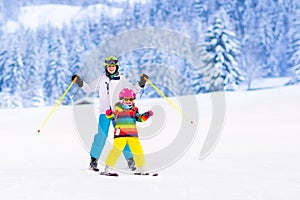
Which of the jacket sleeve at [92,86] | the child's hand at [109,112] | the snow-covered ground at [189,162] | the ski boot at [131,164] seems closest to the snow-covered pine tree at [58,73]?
the snow-covered ground at [189,162]

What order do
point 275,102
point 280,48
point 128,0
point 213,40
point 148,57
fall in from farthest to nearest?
1. point 128,0
2. point 280,48
3. point 148,57
4. point 213,40
5. point 275,102

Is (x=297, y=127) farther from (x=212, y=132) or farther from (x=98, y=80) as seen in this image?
(x=98, y=80)

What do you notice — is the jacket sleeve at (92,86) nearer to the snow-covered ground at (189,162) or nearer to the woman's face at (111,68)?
the woman's face at (111,68)

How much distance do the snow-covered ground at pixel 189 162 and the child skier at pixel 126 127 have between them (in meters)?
0.41

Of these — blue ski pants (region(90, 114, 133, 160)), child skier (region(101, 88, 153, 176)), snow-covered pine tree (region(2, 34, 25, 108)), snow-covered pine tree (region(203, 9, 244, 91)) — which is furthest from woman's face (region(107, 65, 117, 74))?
snow-covered pine tree (region(2, 34, 25, 108))

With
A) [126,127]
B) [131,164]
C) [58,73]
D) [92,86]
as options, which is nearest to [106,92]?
[92,86]

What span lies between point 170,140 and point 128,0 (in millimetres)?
101727

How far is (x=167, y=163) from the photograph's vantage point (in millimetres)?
8258

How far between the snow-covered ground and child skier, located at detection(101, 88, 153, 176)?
41 cm

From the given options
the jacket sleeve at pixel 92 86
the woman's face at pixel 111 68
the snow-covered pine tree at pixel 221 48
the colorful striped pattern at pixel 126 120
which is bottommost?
the snow-covered pine tree at pixel 221 48

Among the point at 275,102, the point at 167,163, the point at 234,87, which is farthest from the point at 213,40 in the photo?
the point at 167,163

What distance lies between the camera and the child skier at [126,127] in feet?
21.8

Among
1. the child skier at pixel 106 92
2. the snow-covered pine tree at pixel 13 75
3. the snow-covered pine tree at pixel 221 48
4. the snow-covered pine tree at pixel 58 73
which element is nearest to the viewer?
the child skier at pixel 106 92

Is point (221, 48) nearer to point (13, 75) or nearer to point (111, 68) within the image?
point (111, 68)
